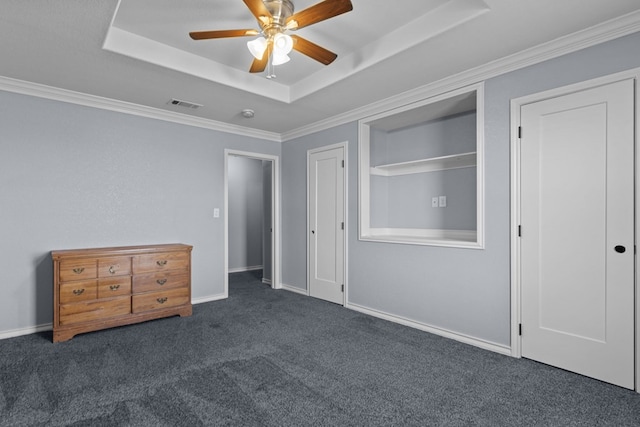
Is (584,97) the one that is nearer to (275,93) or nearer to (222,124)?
(275,93)

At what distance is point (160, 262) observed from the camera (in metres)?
3.62

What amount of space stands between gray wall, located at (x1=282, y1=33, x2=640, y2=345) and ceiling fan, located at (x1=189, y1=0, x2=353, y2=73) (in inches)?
60.8

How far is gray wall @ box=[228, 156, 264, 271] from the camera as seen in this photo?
6.65 meters

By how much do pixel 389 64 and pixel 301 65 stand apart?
2.81 ft

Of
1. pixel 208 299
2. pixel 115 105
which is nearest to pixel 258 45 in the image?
pixel 115 105

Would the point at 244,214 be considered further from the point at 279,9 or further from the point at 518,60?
the point at 518,60

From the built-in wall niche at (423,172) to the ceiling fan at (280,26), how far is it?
5.28 feet

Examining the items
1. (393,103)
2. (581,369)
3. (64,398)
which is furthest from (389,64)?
(64,398)

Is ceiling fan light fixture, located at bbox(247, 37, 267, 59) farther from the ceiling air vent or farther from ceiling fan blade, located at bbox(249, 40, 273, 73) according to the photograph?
the ceiling air vent

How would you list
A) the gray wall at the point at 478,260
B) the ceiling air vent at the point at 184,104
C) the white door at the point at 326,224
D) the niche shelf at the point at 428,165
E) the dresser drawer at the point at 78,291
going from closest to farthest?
the gray wall at the point at 478,260 < the dresser drawer at the point at 78,291 < the niche shelf at the point at 428,165 < the ceiling air vent at the point at 184,104 < the white door at the point at 326,224

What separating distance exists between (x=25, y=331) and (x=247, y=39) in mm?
3389

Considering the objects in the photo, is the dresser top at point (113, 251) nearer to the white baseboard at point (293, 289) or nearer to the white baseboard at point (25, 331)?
the white baseboard at point (25, 331)

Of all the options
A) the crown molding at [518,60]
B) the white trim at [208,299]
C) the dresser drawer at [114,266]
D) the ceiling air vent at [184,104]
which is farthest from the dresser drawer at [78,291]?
the crown molding at [518,60]

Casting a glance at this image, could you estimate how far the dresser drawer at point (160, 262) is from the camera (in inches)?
137
